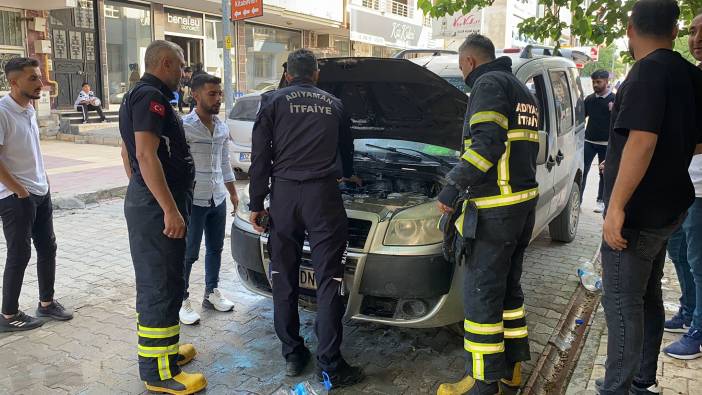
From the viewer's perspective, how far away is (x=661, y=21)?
2.44m

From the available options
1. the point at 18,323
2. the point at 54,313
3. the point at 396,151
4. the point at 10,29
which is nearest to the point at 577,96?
the point at 396,151

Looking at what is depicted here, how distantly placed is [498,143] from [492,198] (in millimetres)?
A: 283

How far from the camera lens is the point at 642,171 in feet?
7.74

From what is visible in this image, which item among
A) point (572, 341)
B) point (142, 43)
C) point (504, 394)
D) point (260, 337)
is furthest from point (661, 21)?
point (142, 43)

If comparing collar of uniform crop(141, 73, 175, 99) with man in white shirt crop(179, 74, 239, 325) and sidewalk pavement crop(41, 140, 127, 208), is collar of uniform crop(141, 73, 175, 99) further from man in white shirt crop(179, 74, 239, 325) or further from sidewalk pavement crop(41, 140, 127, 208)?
sidewalk pavement crop(41, 140, 127, 208)

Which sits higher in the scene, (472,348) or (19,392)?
(472,348)

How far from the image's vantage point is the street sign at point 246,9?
1027cm

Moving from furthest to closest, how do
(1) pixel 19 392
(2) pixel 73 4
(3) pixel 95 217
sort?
1. (2) pixel 73 4
2. (3) pixel 95 217
3. (1) pixel 19 392

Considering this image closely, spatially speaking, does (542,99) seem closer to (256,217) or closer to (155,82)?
(256,217)

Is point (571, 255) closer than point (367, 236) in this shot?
No

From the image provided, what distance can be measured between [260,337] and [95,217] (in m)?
4.34

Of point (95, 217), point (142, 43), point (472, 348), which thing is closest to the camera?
point (472, 348)

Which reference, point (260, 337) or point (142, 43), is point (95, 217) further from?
point (142, 43)

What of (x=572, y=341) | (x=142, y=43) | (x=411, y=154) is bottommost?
(x=572, y=341)
